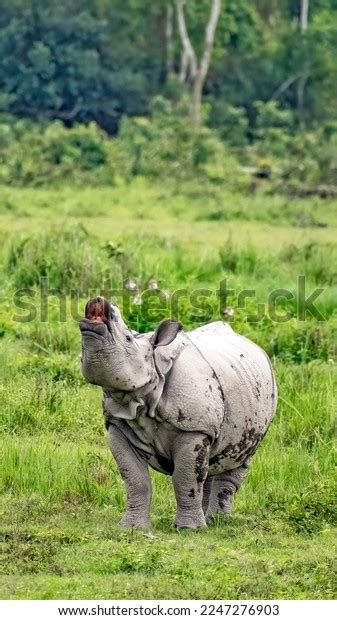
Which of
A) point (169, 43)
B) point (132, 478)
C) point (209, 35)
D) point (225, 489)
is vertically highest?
point (132, 478)

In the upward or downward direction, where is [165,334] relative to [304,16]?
upward

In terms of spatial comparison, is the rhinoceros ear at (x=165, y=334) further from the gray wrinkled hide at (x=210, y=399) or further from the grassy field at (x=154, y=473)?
the grassy field at (x=154, y=473)

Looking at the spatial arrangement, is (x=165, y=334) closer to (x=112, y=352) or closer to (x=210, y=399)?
(x=210, y=399)

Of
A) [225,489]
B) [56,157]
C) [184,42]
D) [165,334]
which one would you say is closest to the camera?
[165,334]

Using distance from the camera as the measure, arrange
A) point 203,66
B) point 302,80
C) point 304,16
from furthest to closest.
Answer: point 304,16
point 302,80
point 203,66

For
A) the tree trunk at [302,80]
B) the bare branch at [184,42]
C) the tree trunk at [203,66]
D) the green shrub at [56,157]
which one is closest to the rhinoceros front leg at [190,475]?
the green shrub at [56,157]

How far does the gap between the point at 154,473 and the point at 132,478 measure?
1114 mm

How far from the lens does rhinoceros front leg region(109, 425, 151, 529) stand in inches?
267

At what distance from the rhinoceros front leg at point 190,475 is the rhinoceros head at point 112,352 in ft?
1.16

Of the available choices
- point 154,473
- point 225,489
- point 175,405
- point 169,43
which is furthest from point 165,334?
point 169,43

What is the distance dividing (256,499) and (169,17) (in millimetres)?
27190

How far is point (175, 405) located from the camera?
6.68 m

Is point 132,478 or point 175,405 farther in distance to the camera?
point 132,478
